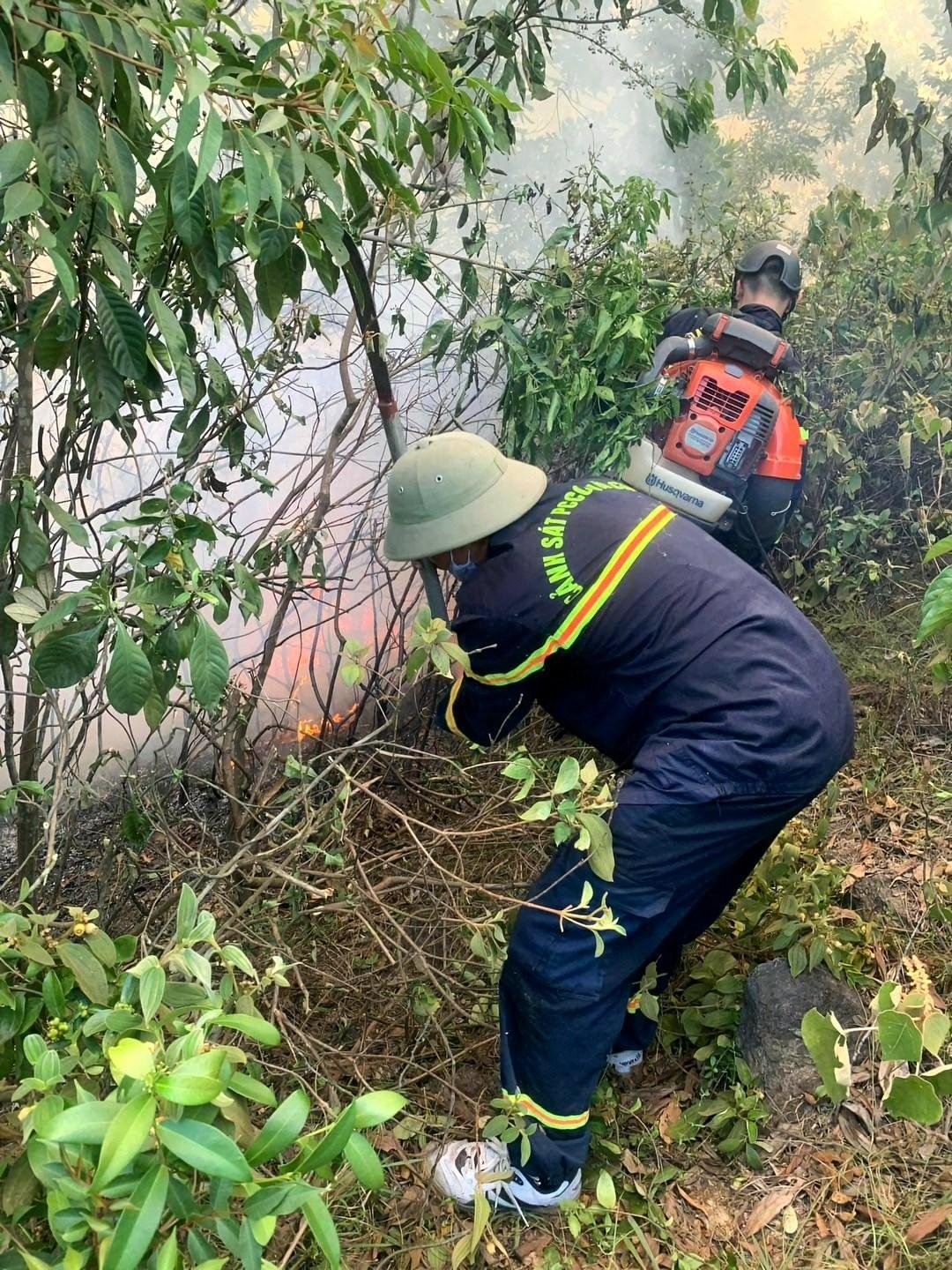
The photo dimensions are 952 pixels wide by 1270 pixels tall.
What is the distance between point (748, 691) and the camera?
1.78m

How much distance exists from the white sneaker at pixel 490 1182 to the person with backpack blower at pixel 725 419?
6.85 ft


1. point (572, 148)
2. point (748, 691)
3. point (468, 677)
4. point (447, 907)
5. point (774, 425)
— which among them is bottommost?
point (447, 907)

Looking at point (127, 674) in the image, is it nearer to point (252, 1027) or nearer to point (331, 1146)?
point (252, 1027)

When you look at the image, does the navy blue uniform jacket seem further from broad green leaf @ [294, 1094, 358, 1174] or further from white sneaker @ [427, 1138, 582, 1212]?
broad green leaf @ [294, 1094, 358, 1174]

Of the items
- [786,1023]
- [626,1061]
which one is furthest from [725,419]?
[626,1061]

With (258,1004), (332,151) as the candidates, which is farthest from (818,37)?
(258,1004)

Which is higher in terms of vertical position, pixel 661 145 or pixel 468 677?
pixel 661 145

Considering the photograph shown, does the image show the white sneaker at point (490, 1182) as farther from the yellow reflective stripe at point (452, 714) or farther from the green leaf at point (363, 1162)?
the green leaf at point (363, 1162)

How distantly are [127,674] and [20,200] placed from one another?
0.64 m

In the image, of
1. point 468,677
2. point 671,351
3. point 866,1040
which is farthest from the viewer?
point 671,351

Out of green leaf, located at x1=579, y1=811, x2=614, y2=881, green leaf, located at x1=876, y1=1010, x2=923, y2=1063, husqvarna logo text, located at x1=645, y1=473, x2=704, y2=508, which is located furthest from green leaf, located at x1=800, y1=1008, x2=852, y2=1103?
husqvarna logo text, located at x1=645, y1=473, x2=704, y2=508

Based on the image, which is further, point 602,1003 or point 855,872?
point 855,872

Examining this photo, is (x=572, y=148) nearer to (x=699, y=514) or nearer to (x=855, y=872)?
(x=699, y=514)

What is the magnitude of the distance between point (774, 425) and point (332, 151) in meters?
2.12
